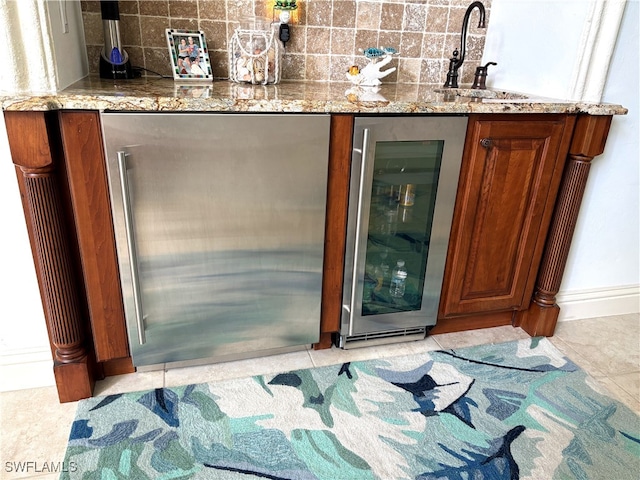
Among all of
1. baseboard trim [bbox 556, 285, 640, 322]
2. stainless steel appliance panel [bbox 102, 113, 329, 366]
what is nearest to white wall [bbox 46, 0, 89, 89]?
stainless steel appliance panel [bbox 102, 113, 329, 366]

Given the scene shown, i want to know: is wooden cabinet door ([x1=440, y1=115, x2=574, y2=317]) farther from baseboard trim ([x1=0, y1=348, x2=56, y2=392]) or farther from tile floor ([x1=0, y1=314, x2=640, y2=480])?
baseboard trim ([x1=0, y1=348, x2=56, y2=392])

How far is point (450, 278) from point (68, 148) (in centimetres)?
137

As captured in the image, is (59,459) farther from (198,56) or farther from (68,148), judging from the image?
(198,56)

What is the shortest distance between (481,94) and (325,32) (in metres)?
0.71

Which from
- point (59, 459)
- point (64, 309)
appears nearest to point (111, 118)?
point (64, 309)

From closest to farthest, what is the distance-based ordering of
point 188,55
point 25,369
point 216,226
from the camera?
1. point 216,226
2. point 25,369
3. point 188,55

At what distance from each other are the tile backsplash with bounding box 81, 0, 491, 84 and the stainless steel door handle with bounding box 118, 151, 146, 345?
0.78 metres

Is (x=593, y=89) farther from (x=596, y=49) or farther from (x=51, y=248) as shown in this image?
(x=51, y=248)

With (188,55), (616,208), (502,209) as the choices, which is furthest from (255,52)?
(616,208)

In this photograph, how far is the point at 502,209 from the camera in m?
1.77

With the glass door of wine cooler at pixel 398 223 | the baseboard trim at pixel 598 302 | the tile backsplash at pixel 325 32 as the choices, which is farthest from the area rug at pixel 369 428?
the tile backsplash at pixel 325 32

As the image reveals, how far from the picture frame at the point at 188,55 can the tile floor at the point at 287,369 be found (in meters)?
1.13

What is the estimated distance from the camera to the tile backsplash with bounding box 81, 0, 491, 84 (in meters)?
1.84

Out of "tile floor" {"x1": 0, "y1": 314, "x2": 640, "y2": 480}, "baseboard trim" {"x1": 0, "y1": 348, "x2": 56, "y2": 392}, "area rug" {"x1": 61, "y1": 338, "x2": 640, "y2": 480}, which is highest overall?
"baseboard trim" {"x1": 0, "y1": 348, "x2": 56, "y2": 392}
